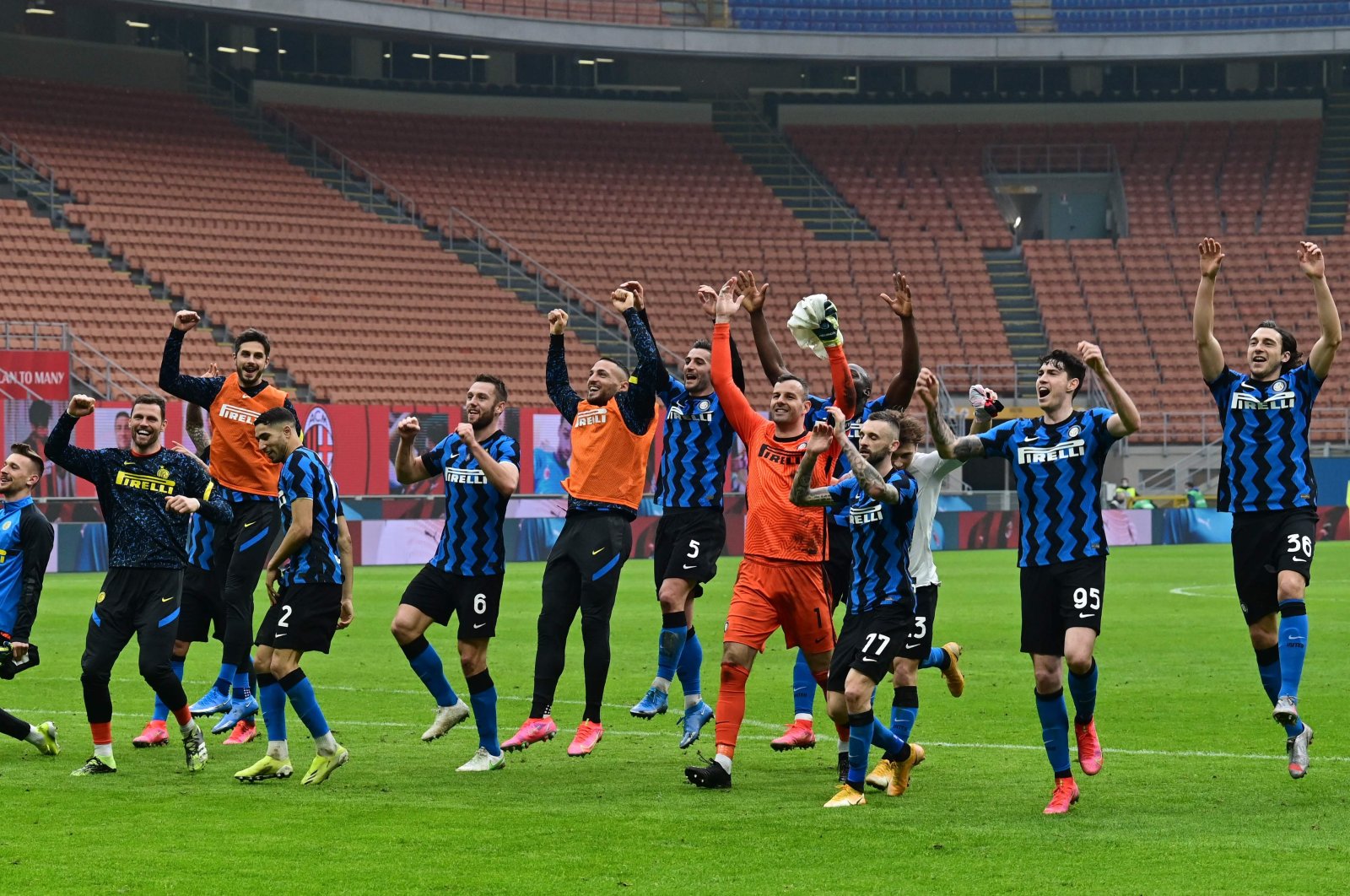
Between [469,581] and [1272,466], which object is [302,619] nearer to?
[469,581]

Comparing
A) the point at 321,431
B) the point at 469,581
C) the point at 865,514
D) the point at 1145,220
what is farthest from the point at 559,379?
the point at 1145,220

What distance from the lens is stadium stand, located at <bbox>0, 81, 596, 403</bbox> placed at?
36.7m

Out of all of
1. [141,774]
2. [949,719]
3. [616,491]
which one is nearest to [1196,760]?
[949,719]

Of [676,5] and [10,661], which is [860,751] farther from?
[676,5]

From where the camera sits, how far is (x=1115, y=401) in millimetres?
8523

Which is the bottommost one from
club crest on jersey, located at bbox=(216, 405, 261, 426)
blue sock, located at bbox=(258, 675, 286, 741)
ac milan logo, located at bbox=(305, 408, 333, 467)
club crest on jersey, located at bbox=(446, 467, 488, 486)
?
ac milan logo, located at bbox=(305, 408, 333, 467)

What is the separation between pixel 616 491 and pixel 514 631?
897 cm

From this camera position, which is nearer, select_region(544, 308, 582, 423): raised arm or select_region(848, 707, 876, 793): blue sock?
select_region(848, 707, 876, 793): blue sock

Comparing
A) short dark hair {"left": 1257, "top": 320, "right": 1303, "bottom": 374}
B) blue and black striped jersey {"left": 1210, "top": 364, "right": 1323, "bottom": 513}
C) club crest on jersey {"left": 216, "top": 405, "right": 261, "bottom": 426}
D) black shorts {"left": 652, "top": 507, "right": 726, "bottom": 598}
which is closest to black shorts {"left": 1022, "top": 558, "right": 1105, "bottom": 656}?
blue and black striped jersey {"left": 1210, "top": 364, "right": 1323, "bottom": 513}

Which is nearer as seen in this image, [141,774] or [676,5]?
[141,774]

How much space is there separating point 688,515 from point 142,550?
3.45 meters

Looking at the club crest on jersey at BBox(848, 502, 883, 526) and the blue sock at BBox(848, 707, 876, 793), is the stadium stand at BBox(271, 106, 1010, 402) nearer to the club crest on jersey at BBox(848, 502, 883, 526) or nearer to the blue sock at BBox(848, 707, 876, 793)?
the club crest on jersey at BBox(848, 502, 883, 526)

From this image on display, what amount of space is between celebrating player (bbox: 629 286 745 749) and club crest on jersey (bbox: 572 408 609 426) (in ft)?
1.91

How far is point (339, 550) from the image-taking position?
989 centimetres
